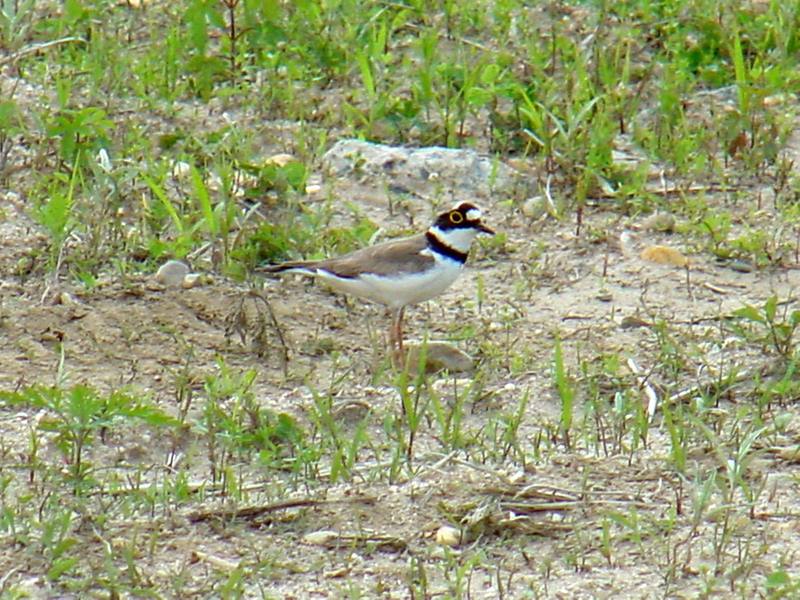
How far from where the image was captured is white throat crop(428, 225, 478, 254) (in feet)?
22.4

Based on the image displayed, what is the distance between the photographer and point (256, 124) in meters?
8.59

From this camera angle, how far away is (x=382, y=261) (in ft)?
22.1

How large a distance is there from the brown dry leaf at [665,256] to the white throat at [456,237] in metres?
1.00

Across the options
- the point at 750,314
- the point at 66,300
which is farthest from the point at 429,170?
the point at 750,314

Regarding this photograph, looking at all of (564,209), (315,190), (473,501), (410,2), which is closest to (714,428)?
(473,501)

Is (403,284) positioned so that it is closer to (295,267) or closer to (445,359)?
(445,359)

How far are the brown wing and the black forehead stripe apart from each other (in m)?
0.03

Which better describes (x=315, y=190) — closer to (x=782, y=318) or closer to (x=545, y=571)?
(x=782, y=318)

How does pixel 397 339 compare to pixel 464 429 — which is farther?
pixel 397 339

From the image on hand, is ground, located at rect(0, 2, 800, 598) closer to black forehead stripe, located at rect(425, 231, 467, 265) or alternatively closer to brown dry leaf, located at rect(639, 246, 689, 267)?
brown dry leaf, located at rect(639, 246, 689, 267)

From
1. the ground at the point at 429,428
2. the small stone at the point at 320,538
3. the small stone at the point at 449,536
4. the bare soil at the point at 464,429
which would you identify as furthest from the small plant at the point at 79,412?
the small stone at the point at 449,536

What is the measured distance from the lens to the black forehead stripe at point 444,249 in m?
6.79

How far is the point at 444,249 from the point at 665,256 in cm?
122

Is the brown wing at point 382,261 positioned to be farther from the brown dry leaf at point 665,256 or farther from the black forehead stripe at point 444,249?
the brown dry leaf at point 665,256
